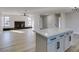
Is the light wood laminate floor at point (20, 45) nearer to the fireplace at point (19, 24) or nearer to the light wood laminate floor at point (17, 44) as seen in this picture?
the light wood laminate floor at point (17, 44)

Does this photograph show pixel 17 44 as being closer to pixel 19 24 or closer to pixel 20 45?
pixel 20 45

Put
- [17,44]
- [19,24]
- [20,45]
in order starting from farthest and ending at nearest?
[19,24]
[17,44]
[20,45]

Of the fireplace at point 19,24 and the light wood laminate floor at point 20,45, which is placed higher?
the fireplace at point 19,24

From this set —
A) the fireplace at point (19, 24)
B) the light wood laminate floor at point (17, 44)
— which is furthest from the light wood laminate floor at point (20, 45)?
the fireplace at point (19, 24)

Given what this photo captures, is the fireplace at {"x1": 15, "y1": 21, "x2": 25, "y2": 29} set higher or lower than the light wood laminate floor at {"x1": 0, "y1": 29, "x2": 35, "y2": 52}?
higher

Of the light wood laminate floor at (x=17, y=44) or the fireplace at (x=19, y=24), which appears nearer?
the light wood laminate floor at (x=17, y=44)

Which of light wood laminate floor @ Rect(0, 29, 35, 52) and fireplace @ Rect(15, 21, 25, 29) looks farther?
fireplace @ Rect(15, 21, 25, 29)

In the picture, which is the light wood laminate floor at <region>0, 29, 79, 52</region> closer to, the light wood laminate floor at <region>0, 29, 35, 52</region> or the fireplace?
the light wood laminate floor at <region>0, 29, 35, 52</region>

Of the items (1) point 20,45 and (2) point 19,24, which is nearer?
(1) point 20,45

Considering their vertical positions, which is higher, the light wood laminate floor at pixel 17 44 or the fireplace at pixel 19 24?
the fireplace at pixel 19 24

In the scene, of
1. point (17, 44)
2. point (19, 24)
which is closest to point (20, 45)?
point (17, 44)

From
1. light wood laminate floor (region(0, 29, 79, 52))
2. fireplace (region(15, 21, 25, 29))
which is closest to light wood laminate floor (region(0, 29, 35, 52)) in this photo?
light wood laminate floor (region(0, 29, 79, 52))

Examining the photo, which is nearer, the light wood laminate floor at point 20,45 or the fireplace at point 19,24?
the light wood laminate floor at point 20,45
